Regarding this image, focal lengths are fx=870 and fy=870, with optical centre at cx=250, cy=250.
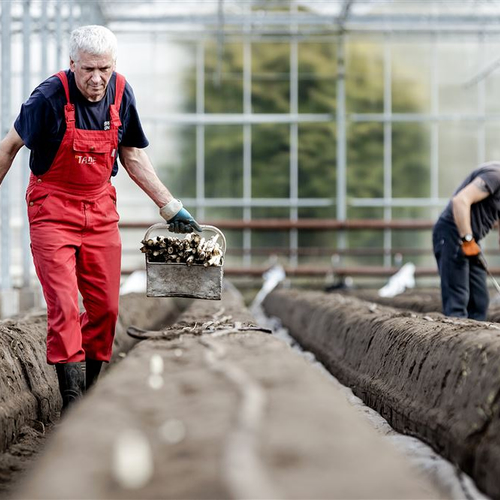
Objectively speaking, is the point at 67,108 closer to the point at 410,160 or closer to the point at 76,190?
the point at 76,190

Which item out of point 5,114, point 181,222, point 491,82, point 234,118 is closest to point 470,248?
point 181,222

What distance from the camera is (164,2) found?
1727 cm

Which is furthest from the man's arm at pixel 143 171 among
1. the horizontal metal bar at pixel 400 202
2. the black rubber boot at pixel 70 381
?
the horizontal metal bar at pixel 400 202

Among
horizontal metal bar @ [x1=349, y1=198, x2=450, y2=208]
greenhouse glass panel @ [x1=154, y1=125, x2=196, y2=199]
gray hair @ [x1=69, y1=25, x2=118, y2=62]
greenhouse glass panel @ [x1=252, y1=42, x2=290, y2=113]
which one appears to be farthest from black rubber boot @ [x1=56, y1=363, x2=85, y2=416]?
greenhouse glass panel @ [x1=252, y1=42, x2=290, y2=113]

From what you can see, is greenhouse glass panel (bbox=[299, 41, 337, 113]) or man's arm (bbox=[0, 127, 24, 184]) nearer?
man's arm (bbox=[0, 127, 24, 184])

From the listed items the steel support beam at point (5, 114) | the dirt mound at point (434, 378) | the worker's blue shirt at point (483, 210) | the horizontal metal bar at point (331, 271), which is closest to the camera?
the dirt mound at point (434, 378)

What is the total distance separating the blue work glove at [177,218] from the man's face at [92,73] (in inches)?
30.3

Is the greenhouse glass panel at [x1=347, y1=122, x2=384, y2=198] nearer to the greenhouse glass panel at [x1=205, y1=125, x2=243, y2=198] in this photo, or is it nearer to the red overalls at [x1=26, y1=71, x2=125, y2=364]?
the greenhouse glass panel at [x1=205, y1=125, x2=243, y2=198]

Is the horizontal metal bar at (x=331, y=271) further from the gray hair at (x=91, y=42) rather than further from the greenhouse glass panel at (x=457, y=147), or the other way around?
the gray hair at (x=91, y=42)

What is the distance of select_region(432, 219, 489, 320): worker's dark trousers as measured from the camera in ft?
21.0

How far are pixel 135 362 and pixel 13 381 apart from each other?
137 centimetres

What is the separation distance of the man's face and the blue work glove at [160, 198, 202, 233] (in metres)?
0.77

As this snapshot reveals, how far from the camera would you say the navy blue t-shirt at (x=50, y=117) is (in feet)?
13.2

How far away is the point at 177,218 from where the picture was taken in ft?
15.3
